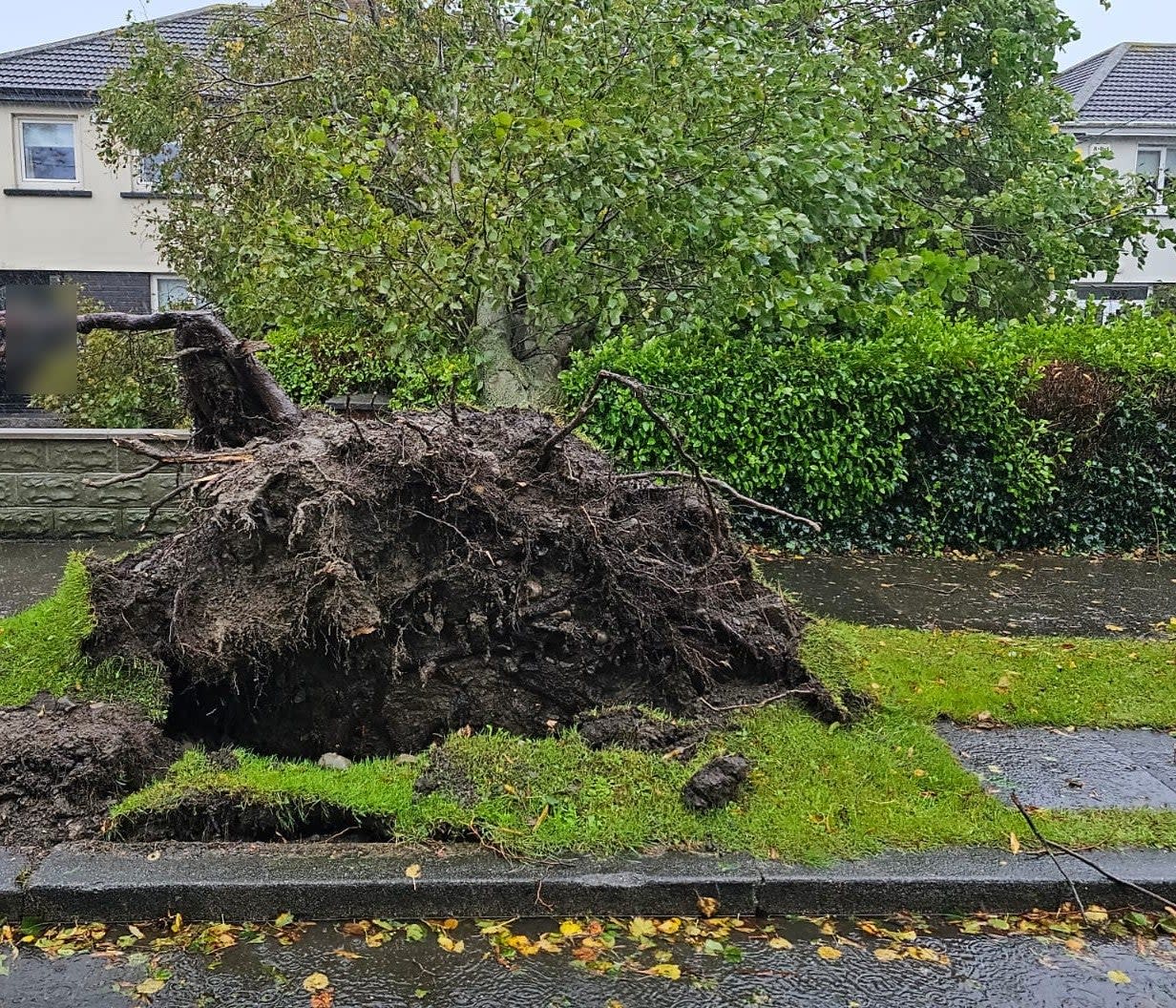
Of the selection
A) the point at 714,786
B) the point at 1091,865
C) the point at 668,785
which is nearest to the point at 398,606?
the point at 668,785

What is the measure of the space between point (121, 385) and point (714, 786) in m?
10.1

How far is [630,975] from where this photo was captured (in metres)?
3.04

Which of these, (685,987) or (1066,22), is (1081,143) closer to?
(1066,22)

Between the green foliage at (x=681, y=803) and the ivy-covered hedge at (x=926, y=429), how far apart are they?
161 inches

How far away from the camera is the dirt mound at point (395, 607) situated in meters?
4.20

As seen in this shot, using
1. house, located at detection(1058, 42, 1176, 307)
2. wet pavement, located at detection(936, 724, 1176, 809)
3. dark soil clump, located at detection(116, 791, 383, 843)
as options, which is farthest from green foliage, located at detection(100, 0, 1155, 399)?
house, located at detection(1058, 42, 1176, 307)

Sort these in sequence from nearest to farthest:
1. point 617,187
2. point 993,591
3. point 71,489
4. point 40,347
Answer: point 40,347 → point 993,591 → point 617,187 → point 71,489

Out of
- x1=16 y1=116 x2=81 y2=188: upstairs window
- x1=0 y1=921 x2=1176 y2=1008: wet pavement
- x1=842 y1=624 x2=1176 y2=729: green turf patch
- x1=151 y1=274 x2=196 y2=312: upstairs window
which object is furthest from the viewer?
x1=151 y1=274 x2=196 y2=312: upstairs window

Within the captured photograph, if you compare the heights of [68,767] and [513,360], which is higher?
[513,360]

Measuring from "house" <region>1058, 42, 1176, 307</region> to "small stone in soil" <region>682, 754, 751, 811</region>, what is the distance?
2434 cm

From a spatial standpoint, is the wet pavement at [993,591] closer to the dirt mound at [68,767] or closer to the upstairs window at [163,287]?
the dirt mound at [68,767]

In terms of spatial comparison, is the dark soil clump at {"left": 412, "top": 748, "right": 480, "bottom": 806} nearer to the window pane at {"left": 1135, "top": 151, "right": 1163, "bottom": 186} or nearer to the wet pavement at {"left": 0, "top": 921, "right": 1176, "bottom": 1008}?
the wet pavement at {"left": 0, "top": 921, "right": 1176, "bottom": 1008}

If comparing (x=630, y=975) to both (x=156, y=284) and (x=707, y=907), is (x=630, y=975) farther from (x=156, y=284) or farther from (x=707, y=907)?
(x=156, y=284)

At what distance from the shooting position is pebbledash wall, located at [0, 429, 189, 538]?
882 centimetres
